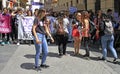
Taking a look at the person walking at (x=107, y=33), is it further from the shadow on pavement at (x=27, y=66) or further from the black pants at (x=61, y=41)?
the shadow on pavement at (x=27, y=66)

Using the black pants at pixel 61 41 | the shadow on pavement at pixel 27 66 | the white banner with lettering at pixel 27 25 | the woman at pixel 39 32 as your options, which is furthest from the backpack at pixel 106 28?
the white banner with lettering at pixel 27 25

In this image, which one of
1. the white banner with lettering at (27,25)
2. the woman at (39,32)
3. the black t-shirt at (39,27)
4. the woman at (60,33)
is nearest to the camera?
the woman at (39,32)

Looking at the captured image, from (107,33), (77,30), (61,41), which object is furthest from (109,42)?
(61,41)

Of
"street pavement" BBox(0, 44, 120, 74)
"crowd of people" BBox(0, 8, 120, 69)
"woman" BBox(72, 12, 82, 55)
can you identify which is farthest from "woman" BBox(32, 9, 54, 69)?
"woman" BBox(72, 12, 82, 55)

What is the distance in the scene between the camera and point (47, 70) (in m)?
10.6

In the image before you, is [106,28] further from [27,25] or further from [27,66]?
[27,25]

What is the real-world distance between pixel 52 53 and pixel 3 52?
203 cm

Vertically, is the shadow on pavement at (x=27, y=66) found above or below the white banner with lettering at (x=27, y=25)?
below

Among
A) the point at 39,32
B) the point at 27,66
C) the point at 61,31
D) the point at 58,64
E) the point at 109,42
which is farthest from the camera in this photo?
the point at 61,31

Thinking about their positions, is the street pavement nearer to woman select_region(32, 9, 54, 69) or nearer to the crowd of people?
the crowd of people

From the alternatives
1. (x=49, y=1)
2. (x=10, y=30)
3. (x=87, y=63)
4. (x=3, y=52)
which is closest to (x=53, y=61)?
(x=87, y=63)

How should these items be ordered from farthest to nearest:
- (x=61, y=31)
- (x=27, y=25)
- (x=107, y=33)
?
1. (x=27, y=25)
2. (x=61, y=31)
3. (x=107, y=33)

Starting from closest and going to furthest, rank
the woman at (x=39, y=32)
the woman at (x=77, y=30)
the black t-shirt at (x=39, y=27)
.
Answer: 1. the woman at (x=39, y=32)
2. the black t-shirt at (x=39, y=27)
3. the woman at (x=77, y=30)

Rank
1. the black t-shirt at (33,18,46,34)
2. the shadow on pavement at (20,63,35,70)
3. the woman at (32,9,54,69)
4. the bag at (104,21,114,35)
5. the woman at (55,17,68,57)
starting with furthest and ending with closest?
1. the woman at (55,17,68,57)
2. the bag at (104,21,114,35)
3. the shadow on pavement at (20,63,35,70)
4. the black t-shirt at (33,18,46,34)
5. the woman at (32,9,54,69)
